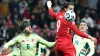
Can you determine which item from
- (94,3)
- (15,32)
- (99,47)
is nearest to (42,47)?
(15,32)

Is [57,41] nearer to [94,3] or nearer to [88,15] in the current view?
[88,15]

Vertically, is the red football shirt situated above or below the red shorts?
above

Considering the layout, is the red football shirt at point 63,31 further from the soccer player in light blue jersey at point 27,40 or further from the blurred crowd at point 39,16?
the blurred crowd at point 39,16

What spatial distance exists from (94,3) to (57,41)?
11.4 meters

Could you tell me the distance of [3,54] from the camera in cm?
1434

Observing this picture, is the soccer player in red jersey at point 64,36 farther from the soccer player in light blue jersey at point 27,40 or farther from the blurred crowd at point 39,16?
the blurred crowd at point 39,16

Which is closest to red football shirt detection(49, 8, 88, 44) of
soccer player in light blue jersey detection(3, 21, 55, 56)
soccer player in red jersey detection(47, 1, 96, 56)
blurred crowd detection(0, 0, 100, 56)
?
soccer player in red jersey detection(47, 1, 96, 56)

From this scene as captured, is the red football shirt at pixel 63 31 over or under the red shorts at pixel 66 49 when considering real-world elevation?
over

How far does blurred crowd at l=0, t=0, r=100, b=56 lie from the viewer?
21.9 metres

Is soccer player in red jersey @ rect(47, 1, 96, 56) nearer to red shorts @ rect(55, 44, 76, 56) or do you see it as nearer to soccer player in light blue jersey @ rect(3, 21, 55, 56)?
red shorts @ rect(55, 44, 76, 56)

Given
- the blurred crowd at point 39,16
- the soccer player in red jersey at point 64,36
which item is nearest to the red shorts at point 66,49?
the soccer player in red jersey at point 64,36

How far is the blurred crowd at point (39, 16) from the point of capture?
21.9 meters

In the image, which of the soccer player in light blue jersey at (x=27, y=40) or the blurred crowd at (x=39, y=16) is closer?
the soccer player in light blue jersey at (x=27, y=40)

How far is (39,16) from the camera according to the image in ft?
74.5
